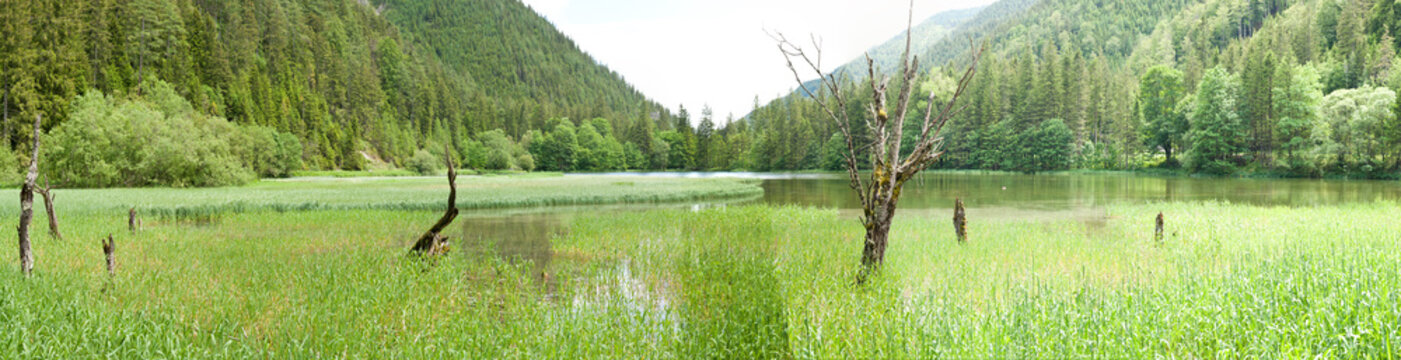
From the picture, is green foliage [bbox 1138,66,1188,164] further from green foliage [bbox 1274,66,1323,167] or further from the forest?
green foliage [bbox 1274,66,1323,167]

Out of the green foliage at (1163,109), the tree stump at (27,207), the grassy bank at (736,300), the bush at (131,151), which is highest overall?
the green foliage at (1163,109)

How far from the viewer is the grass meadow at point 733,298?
210 inches

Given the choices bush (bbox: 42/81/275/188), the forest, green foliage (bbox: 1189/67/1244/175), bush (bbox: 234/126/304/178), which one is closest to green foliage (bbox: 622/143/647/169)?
the forest

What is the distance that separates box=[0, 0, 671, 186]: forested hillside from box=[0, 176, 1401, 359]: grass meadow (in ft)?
135

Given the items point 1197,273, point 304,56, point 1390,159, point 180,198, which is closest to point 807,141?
point 1390,159

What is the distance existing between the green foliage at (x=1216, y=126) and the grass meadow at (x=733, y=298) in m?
52.3

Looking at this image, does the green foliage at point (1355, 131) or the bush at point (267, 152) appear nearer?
the green foliage at point (1355, 131)

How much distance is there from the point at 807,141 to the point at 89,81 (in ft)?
306

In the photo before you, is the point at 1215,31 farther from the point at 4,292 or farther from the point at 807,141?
the point at 4,292

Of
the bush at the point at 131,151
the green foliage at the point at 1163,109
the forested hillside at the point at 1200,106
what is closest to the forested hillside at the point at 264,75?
the bush at the point at 131,151

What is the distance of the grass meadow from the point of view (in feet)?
17.5

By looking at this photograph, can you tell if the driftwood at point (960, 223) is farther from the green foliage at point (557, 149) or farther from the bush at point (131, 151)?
the green foliage at point (557, 149)

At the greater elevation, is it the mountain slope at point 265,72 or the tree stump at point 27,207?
the mountain slope at point 265,72

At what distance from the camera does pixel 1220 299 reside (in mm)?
5988
